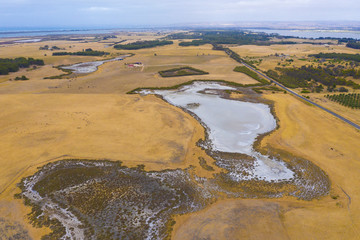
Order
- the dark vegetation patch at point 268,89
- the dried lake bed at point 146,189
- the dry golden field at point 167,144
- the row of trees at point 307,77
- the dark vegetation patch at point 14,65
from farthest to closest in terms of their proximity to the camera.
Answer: the dark vegetation patch at point 14,65 < the row of trees at point 307,77 < the dark vegetation patch at point 268,89 < the dried lake bed at point 146,189 < the dry golden field at point 167,144

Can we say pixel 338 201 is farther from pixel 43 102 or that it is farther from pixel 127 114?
pixel 43 102

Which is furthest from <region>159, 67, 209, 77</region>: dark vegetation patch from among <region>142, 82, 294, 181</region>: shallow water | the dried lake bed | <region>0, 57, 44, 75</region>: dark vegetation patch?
<region>0, 57, 44, 75</region>: dark vegetation patch


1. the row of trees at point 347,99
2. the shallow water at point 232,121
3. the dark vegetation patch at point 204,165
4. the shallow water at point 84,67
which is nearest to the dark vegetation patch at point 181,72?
the shallow water at point 232,121

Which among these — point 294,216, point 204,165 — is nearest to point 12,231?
point 204,165

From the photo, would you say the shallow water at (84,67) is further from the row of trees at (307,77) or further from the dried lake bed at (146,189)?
the row of trees at (307,77)

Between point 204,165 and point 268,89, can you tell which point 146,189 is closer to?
point 204,165

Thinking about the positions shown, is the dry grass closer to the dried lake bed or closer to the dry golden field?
the dry golden field
